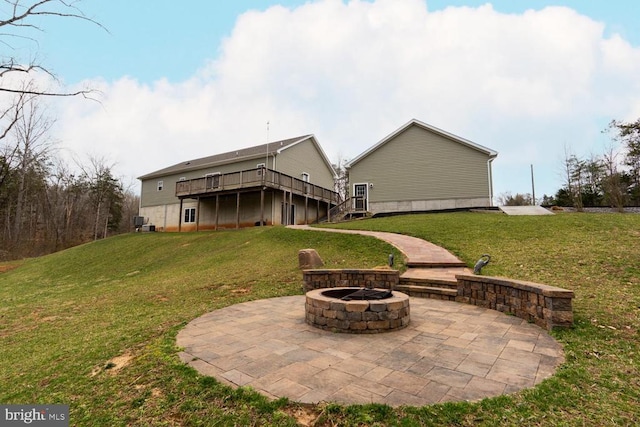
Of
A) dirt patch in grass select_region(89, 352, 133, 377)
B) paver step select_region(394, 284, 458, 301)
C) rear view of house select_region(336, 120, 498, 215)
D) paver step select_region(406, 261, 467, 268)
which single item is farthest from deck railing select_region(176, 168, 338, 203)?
dirt patch in grass select_region(89, 352, 133, 377)

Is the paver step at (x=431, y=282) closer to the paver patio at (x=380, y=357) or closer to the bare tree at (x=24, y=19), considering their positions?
the paver patio at (x=380, y=357)

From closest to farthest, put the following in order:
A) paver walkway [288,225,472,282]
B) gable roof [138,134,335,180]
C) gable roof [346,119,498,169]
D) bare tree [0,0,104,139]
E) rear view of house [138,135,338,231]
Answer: bare tree [0,0,104,139] < paver walkway [288,225,472,282] < gable roof [346,119,498,169] < rear view of house [138,135,338,231] < gable roof [138,134,335,180]

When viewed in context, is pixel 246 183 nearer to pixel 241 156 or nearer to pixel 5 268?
pixel 241 156

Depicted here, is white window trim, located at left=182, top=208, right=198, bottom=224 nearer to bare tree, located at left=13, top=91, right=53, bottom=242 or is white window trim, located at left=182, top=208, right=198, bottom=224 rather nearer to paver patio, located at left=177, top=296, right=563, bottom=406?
bare tree, located at left=13, top=91, right=53, bottom=242

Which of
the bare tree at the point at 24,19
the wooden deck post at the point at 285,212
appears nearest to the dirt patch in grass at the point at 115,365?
the bare tree at the point at 24,19

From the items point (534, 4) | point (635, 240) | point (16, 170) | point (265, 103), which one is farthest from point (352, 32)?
point (16, 170)

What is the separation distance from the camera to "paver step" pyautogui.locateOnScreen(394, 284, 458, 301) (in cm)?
572

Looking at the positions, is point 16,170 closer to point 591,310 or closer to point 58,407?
point 58,407

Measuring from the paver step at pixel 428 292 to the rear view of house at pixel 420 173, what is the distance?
42.7 feet

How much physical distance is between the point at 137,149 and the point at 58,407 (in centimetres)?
→ 3079

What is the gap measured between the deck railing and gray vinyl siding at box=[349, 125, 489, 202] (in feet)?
12.3

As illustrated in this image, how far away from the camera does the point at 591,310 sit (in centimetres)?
438

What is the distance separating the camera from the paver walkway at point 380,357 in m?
2.36

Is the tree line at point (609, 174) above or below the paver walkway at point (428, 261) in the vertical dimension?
above
